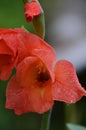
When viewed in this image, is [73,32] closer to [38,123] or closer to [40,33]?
[38,123]

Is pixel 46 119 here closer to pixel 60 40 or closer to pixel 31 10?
pixel 31 10

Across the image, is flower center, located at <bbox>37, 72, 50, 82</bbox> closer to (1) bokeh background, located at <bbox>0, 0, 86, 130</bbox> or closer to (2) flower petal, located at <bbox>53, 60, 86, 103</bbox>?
(2) flower petal, located at <bbox>53, 60, 86, 103</bbox>

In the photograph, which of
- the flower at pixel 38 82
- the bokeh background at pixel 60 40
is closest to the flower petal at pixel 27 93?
the flower at pixel 38 82

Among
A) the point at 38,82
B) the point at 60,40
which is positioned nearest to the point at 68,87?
the point at 38,82

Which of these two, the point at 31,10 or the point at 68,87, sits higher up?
the point at 31,10

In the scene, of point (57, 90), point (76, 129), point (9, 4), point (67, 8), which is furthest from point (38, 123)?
point (57, 90)

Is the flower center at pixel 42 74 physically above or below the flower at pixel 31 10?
below

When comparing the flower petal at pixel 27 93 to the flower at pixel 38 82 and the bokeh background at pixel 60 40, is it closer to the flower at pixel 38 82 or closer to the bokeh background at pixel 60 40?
the flower at pixel 38 82

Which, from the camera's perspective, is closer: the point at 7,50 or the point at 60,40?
the point at 7,50
